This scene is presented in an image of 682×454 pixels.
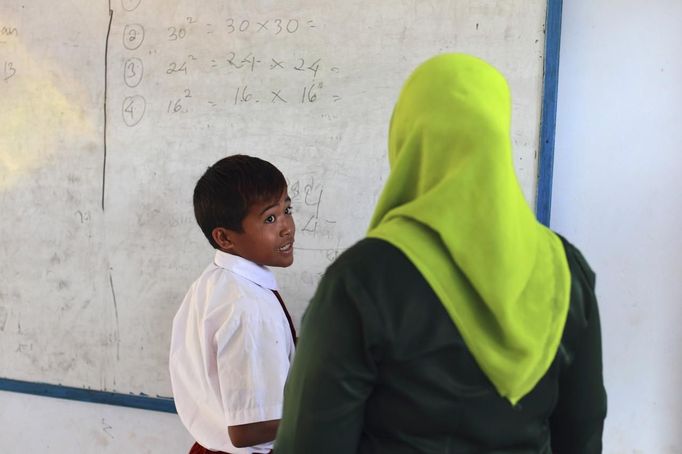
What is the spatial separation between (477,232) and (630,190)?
101 cm

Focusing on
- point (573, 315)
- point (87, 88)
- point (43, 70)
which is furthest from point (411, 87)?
point (43, 70)

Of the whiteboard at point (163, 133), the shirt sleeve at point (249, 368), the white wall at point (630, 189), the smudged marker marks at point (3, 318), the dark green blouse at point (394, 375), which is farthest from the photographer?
the smudged marker marks at point (3, 318)

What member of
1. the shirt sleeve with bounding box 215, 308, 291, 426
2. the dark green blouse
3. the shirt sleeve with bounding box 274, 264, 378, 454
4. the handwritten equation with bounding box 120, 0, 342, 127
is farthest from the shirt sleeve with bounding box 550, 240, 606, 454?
the handwritten equation with bounding box 120, 0, 342, 127

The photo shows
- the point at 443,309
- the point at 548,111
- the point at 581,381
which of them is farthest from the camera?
the point at 548,111

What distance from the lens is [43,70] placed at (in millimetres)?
1985

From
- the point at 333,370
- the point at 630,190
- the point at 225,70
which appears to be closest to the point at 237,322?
the point at 333,370

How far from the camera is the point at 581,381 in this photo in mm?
826

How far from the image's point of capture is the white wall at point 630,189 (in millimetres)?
1500

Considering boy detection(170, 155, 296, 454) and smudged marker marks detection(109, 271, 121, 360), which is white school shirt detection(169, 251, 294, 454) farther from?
smudged marker marks detection(109, 271, 121, 360)

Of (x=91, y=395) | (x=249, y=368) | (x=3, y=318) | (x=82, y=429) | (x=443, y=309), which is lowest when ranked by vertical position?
(x=82, y=429)

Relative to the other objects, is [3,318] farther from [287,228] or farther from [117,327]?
[287,228]

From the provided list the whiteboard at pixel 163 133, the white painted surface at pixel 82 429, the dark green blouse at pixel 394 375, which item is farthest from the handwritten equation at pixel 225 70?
the dark green blouse at pixel 394 375

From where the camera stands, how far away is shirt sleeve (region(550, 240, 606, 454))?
2.59ft

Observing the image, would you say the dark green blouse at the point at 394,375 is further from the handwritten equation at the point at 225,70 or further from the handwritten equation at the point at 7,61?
the handwritten equation at the point at 7,61
